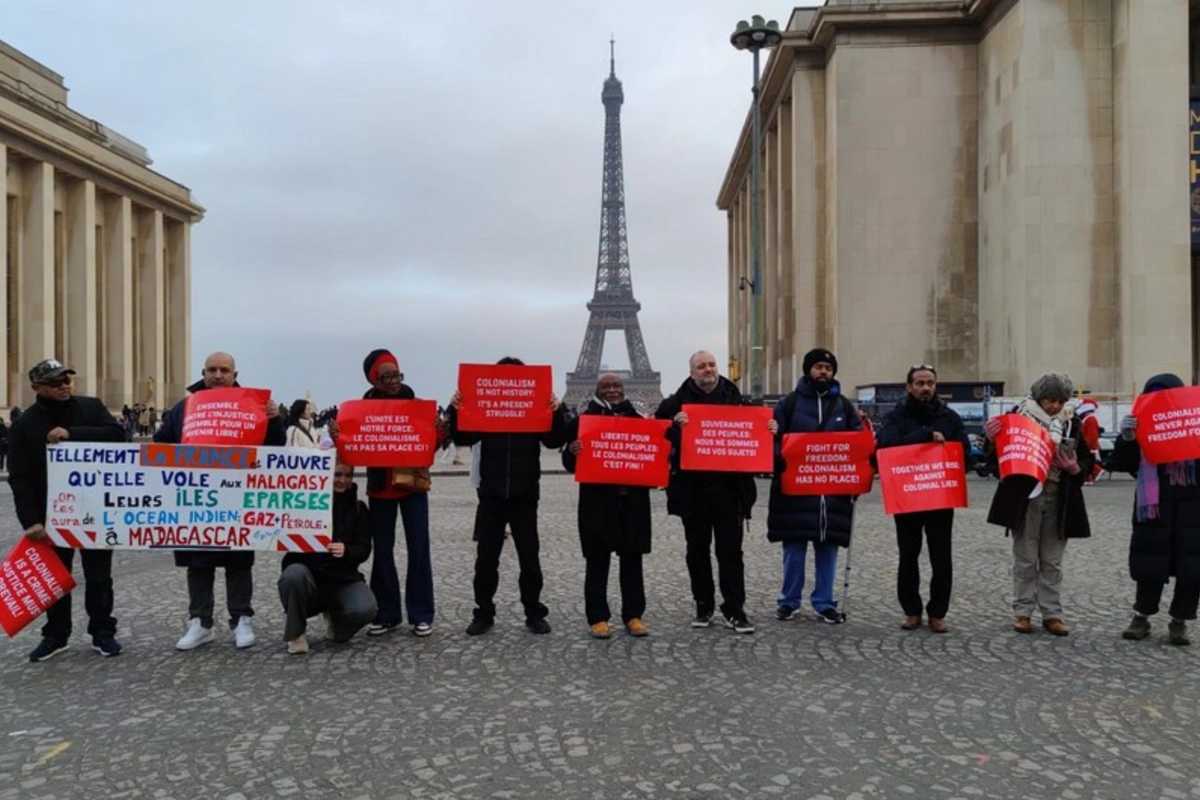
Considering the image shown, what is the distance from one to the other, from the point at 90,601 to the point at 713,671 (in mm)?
4137

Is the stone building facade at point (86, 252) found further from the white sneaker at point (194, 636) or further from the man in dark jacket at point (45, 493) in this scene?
the white sneaker at point (194, 636)

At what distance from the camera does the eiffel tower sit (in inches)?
3622

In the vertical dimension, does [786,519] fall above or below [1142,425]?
below

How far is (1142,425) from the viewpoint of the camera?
23.0 ft

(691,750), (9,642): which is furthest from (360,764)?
(9,642)

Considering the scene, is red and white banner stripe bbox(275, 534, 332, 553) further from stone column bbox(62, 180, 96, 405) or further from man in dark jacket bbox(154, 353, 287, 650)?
stone column bbox(62, 180, 96, 405)

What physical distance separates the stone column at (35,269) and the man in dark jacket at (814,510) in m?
52.0

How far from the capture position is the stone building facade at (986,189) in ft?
96.4

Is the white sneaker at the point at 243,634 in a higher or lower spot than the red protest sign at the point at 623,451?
lower

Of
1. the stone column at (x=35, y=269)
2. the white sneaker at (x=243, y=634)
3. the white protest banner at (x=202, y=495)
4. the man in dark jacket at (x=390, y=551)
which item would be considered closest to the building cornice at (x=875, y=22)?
the man in dark jacket at (x=390, y=551)

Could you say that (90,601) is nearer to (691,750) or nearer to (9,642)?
(9,642)

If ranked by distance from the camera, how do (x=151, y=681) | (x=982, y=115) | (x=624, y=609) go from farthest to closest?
(x=982, y=115)
(x=624, y=609)
(x=151, y=681)

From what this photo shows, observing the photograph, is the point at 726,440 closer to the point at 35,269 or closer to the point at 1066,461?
the point at 1066,461

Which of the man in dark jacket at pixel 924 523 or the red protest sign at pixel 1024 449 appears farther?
the man in dark jacket at pixel 924 523
